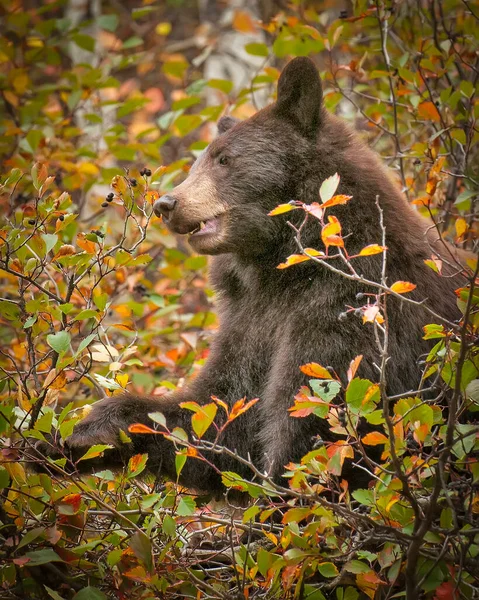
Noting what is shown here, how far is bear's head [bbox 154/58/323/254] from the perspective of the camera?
353cm

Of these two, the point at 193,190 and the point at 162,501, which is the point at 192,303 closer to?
the point at 193,190

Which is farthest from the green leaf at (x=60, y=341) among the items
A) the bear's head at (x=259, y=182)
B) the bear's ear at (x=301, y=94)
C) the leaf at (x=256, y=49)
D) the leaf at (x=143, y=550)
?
the leaf at (x=256, y=49)

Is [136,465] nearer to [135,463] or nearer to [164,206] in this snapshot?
[135,463]

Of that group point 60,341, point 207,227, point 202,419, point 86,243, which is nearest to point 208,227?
point 207,227

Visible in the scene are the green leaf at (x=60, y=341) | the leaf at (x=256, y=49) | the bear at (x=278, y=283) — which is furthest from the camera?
the leaf at (x=256, y=49)

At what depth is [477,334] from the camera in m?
2.43

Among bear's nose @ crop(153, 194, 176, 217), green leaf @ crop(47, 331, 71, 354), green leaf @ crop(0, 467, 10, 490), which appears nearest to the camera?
green leaf @ crop(0, 467, 10, 490)

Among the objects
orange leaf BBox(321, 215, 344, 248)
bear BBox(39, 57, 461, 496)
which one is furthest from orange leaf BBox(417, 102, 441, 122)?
orange leaf BBox(321, 215, 344, 248)

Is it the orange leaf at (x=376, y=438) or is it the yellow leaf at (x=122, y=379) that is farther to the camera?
the yellow leaf at (x=122, y=379)

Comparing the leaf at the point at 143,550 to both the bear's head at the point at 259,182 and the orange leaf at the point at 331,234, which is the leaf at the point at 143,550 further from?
the bear's head at the point at 259,182

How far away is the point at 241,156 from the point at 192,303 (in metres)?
3.99

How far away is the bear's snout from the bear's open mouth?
16cm

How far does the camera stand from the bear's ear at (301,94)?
350 cm

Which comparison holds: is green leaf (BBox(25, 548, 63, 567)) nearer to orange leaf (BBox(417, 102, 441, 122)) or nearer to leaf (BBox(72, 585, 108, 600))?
leaf (BBox(72, 585, 108, 600))
